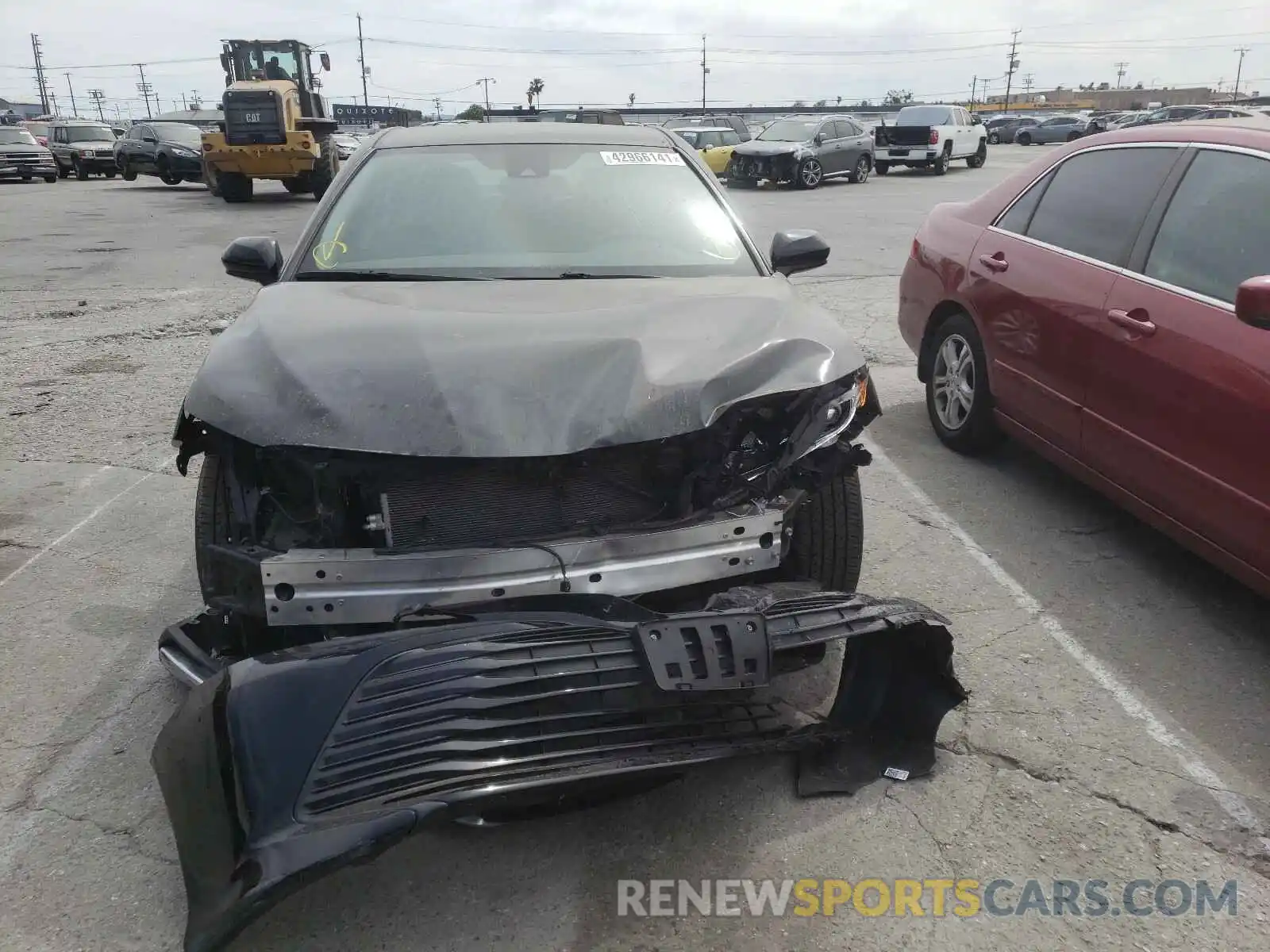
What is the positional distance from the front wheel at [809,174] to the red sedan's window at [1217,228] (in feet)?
63.7

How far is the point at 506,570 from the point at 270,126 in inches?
752

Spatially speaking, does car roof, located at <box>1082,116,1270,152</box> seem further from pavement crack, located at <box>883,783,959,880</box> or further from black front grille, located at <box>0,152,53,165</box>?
black front grille, located at <box>0,152,53,165</box>

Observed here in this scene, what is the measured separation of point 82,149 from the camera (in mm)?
29906

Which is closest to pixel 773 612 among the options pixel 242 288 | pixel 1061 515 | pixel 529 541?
pixel 529 541

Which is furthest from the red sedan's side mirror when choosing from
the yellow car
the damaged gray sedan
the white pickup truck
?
the white pickup truck

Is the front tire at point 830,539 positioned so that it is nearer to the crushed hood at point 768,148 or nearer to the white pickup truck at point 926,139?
the crushed hood at point 768,148

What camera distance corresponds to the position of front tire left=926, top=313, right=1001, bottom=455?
4793mm

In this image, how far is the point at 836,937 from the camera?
2.12m

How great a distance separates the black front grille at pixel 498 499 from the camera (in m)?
2.42

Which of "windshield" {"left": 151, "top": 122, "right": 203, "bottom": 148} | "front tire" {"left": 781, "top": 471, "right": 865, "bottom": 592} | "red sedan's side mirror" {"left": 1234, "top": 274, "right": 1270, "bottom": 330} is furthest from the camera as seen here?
"windshield" {"left": 151, "top": 122, "right": 203, "bottom": 148}

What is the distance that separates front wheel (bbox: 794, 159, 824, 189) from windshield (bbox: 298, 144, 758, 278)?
63.4ft

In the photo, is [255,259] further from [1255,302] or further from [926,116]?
[926,116]

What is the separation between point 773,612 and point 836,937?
724mm

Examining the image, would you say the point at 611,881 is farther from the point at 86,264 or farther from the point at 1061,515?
the point at 86,264
